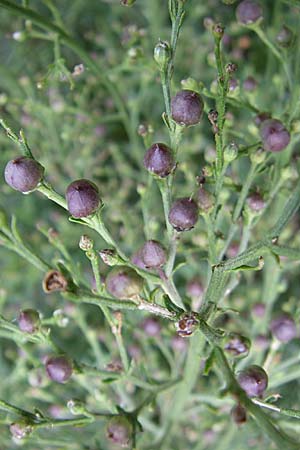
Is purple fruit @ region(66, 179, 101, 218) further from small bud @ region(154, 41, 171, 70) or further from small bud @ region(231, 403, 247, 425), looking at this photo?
small bud @ region(231, 403, 247, 425)

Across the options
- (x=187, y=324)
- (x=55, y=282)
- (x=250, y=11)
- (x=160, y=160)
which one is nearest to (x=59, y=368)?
(x=55, y=282)

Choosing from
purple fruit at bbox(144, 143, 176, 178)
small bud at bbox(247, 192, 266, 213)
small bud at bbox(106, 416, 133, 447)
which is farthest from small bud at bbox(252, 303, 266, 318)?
purple fruit at bbox(144, 143, 176, 178)

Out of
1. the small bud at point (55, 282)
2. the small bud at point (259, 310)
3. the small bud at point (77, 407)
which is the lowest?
the small bud at point (77, 407)

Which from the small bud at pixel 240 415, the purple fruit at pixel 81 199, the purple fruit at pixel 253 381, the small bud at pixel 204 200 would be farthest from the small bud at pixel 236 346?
the purple fruit at pixel 81 199

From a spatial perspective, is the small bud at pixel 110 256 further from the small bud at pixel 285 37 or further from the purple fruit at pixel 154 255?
the small bud at pixel 285 37

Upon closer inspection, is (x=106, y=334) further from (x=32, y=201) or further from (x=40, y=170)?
(x=40, y=170)

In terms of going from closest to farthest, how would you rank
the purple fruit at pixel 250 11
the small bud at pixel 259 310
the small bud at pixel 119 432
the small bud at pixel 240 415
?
the small bud at pixel 240 415 → the small bud at pixel 119 432 → the purple fruit at pixel 250 11 → the small bud at pixel 259 310

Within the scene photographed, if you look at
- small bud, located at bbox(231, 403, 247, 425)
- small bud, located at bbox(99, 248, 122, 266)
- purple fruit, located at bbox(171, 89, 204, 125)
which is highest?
purple fruit, located at bbox(171, 89, 204, 125)

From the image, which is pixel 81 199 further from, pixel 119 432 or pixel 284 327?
pixel 284 327
